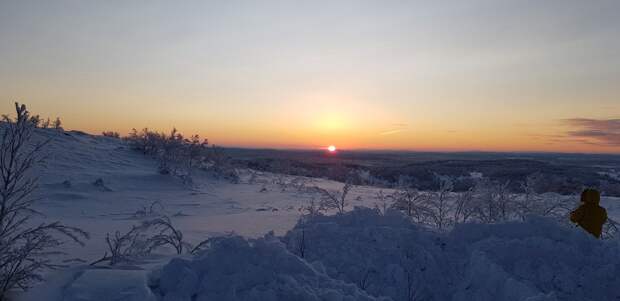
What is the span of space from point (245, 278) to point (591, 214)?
151 inches

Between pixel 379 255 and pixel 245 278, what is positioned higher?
pixel 245 278

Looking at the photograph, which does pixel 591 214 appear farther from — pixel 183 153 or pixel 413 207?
pixel 183 153

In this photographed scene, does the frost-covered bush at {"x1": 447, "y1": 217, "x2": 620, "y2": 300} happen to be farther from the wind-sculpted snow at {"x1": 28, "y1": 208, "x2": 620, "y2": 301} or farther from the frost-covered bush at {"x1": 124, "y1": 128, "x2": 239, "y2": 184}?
the frost-covered bush at {"x1": 124, "y1": 128, "x2": 239, "y2": 184}

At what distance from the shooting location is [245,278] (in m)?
2.93

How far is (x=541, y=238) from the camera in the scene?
392 cm

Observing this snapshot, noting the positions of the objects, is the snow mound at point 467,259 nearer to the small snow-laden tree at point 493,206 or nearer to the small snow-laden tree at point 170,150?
the small snow-laden tree at point 493,206

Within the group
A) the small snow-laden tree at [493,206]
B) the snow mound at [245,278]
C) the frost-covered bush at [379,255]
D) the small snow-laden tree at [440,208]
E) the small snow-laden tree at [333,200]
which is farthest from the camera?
the small snow-laden tree at [333,200]

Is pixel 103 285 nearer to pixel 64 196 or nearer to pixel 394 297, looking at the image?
pixel 394 297

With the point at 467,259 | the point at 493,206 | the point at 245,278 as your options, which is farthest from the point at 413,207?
the point at 245,278

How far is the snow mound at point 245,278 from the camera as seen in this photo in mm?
2834

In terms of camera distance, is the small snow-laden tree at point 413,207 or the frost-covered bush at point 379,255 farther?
the small snow-laden tree at point 413,207

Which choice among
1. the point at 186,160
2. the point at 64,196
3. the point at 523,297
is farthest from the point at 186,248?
the point at 186,160

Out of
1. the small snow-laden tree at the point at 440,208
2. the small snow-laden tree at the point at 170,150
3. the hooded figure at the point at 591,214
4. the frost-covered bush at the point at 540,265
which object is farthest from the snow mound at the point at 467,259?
the small snow-laden tree at the point at 170,150

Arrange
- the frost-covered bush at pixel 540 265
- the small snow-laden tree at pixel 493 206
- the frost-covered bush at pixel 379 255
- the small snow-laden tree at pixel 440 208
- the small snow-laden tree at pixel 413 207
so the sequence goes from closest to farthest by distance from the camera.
Answer: the frost-covered bush at pixel 540 265
the frost-covered bush at pixel 379 255
the small snow-laden tree at pixel 440 208
the small snow-laden tree at pixel 413 207
the small snow-laden tree at pixel 493 206
